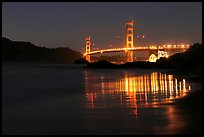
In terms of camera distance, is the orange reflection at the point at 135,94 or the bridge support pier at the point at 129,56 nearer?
the orange reflection at the point at 135,94

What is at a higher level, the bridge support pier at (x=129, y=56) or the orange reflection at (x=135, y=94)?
the bridge support pier at (x=129, y=56)

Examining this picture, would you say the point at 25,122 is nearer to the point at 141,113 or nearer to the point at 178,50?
the point at 141,113

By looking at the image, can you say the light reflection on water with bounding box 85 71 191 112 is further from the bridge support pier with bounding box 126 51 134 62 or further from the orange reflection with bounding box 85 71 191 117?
the bridge support pier with bounding box 126 51 134 62

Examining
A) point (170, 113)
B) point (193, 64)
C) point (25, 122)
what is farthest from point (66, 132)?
point (193, 64)

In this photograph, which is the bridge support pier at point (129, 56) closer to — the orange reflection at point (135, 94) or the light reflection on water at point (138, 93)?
the light reflection on water at point (138, 93)

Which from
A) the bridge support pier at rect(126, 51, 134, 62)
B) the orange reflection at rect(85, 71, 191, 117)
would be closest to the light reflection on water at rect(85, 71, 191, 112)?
the orange reflection at rect(85, 71, 191, 117)

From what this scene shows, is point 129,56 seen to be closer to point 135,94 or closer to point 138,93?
point 138,93

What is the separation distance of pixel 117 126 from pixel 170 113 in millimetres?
1765

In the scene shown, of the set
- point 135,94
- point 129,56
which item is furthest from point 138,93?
point 129,56

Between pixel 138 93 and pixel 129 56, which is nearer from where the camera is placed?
pixel 138 93

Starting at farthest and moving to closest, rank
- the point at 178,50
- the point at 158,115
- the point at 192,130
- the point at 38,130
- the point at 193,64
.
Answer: the point at 178,50 < the point at 193,64 < the point at 158,115 < the point at 38,130 < the point at 192,130

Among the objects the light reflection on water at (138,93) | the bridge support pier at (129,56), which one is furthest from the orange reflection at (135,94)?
the bridge support pier at (129,56)

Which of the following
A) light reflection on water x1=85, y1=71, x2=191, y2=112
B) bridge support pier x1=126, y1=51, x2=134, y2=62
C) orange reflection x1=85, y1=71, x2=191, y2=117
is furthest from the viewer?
bridge support pier x1=126, y1=51, x2=134, y2=62

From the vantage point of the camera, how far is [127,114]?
321 inches
